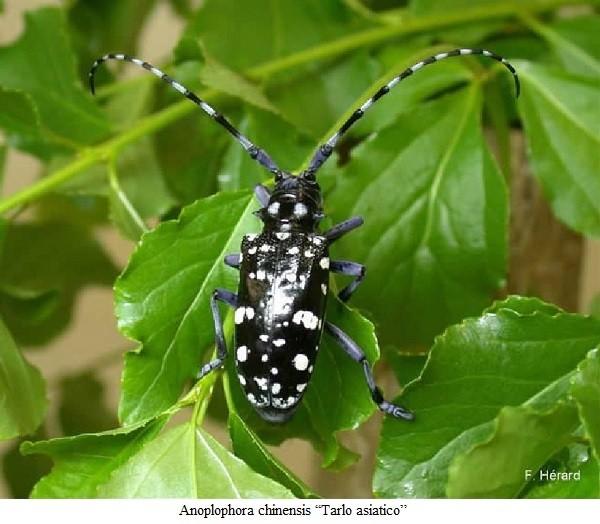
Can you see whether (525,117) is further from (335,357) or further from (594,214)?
(335,357)

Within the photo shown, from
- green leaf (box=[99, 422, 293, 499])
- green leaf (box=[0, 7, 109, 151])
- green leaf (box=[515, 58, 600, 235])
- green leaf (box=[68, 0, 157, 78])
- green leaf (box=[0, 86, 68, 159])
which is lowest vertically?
green leaf (box=[99, 422, 293, 499])

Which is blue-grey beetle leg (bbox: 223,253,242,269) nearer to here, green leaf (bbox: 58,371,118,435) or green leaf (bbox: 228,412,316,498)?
green leaf (bbox: 228,412,316,498)

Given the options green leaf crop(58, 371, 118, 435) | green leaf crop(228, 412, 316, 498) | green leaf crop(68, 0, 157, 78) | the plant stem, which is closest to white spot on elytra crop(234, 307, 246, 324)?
green leaf crop(228, 412, 316, 498)

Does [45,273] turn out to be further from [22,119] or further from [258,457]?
[258,457]

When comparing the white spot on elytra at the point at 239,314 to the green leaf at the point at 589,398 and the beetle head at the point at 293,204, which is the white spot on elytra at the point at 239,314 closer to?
the beetle head at the point at 293,204

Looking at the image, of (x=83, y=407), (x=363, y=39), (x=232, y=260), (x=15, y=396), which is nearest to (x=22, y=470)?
(x=83, y=407)

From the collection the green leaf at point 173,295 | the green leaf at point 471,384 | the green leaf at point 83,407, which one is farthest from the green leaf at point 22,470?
the green leaf at point 471,384
